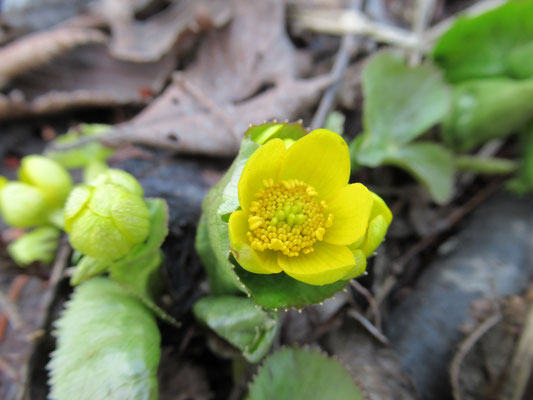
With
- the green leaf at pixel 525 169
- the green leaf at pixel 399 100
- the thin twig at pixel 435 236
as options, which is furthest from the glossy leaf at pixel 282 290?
the green leaf at pixel 525 169

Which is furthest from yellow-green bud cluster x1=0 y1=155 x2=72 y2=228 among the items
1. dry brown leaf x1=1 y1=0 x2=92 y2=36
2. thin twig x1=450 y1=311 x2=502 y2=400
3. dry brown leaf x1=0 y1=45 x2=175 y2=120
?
thin twig x1=450 y1=311 x2=502 y2=400

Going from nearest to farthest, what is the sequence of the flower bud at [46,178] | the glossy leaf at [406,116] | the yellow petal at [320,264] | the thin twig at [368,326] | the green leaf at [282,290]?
the yellow petal at [320,264]
the green leaf at [282,290]
the thin twig at [368,326]
the flower bud at [46,178]
the glossy leaf at [406,116]

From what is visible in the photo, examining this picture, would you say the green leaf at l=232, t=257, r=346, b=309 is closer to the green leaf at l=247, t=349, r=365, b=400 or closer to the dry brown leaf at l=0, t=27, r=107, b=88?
the green leaf at l=247, t=349, r=365, b=400

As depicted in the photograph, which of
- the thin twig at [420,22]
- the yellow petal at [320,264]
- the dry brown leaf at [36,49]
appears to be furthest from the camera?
the thin twig at [420,22]

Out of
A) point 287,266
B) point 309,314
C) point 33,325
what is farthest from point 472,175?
point 33,325

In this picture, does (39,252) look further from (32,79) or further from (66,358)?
(32,79)

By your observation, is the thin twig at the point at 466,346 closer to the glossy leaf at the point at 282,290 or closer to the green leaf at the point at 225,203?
the glossy leaf at the point at 282,290
